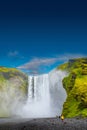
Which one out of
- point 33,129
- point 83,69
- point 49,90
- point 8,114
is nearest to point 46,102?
point 49,90

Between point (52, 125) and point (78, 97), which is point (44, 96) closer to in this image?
point (78, 97)

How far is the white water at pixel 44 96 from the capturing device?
186 m

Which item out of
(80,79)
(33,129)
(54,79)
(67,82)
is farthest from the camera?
(54,79)

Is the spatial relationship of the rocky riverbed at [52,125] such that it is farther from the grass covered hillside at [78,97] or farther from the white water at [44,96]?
the white water at [44,96]

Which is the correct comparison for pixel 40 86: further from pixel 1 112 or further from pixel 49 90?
pixel 1 112

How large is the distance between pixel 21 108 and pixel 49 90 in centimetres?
2047

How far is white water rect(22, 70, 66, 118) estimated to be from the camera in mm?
185875

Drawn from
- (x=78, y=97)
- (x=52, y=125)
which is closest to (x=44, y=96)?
(x=78, y=97)

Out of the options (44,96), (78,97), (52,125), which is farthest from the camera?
(44,96)

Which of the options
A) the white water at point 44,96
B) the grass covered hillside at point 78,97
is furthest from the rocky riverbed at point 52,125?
the white water at point 44,96

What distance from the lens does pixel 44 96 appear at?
618 feet

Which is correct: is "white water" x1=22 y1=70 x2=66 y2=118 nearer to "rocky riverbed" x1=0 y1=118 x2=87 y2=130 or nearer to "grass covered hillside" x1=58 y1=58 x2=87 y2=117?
"grass covered hillside" x1=58 y1=58 x2=87 y2=117

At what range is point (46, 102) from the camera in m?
188

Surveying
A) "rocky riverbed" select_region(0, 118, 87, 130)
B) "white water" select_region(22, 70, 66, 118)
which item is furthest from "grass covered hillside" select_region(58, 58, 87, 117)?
"white water" select_region(22, 70, 66, 118)
